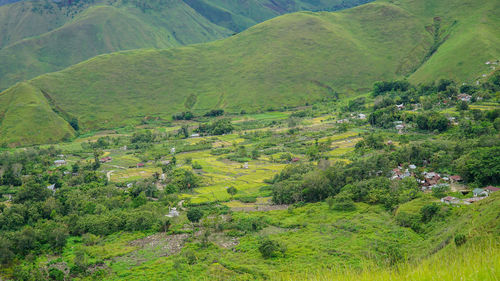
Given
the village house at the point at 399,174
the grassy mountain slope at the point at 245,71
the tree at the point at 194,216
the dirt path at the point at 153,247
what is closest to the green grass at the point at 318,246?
the dirt path at the point at 153,247

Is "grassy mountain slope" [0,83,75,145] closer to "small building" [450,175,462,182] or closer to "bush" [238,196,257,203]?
"bush" [238,196,257,203]

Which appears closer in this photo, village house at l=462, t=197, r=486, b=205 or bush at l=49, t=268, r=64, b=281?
bush at l=49, t=268, r=64, b=281

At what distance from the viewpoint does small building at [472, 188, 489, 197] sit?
144 feet

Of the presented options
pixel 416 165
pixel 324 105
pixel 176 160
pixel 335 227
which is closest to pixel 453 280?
pixel 335 227

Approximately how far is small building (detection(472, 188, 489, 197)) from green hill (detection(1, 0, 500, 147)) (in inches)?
3484

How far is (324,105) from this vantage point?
137125 millimetres

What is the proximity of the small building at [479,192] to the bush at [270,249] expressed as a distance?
81.1 feet

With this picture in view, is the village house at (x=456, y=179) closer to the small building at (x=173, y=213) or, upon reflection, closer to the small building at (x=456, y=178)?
the small building at (x=456, y=178)

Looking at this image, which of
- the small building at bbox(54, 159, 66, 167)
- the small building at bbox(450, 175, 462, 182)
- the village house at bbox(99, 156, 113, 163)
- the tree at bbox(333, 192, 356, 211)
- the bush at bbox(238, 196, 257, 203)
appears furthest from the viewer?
the village house at bbox(99, 156, 113, 163)

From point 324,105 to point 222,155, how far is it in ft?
201

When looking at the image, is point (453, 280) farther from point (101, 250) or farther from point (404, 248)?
point (101, 250)

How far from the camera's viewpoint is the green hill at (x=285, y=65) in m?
138

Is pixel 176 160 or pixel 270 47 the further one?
pixel 270 47

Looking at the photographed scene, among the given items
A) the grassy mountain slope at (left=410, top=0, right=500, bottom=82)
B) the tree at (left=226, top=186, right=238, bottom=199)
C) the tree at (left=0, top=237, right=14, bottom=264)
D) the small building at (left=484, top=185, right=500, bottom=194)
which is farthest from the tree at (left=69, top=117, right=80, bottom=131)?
the grassy mountain slope at (left=410, top=0, right=500, bottom=82)
